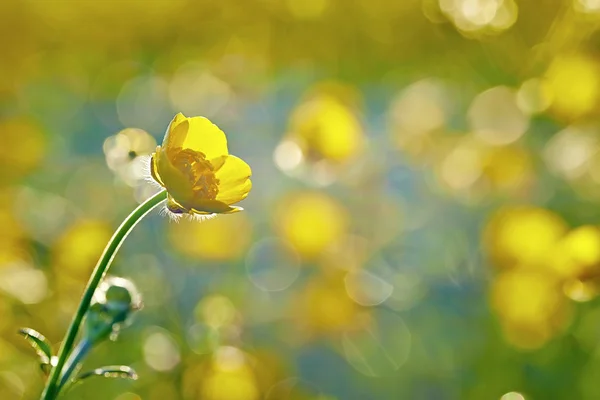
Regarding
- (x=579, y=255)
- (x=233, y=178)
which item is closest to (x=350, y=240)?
(x=579, y=255)

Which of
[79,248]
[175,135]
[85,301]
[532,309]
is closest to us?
[85,301]

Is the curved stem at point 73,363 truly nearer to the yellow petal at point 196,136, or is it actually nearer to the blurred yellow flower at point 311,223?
the yellow petal at point 196,136

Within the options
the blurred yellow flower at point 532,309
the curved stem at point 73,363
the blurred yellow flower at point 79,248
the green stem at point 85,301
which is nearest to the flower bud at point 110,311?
the curved stem at point 73,363

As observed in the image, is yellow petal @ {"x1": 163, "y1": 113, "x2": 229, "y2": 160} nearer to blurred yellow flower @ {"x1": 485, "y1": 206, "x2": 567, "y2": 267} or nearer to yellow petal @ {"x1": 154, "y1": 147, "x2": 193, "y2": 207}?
yellow petal @ {"x1": 154, "y1": 147, "x2": 193, "y2": 207}

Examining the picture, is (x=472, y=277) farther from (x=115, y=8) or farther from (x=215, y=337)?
(x=115, y=8)

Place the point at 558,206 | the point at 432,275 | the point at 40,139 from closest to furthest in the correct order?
the point at 432,275 → the point at 558,206 → the point at 40,139

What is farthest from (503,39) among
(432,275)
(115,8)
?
(115,8)

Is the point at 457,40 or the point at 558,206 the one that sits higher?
the point at 457,40

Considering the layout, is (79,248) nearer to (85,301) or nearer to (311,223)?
(311,223)
